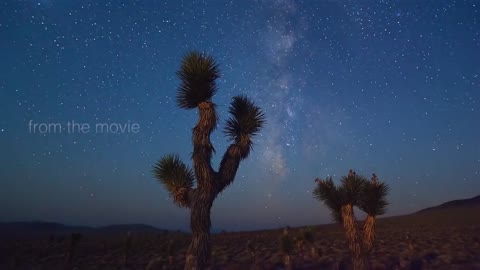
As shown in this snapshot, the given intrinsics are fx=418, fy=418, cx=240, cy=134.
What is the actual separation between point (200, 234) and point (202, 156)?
2.13 m

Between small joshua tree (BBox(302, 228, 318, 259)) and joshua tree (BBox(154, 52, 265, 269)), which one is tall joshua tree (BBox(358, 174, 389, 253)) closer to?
joshua tree (BBox(154, 52, 265, 269))

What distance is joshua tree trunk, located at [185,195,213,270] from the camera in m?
11.2

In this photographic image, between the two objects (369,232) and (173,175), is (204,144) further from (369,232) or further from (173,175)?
(369,232)

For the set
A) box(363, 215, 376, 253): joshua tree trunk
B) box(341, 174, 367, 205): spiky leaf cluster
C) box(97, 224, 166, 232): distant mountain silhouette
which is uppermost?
box(341, 174, 367, 205): spiky leaf cluster

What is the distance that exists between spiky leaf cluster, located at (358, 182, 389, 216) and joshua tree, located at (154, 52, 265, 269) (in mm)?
4629

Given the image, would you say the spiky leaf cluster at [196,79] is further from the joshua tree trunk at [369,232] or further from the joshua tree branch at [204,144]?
the joshua tree trunk at [369,232]

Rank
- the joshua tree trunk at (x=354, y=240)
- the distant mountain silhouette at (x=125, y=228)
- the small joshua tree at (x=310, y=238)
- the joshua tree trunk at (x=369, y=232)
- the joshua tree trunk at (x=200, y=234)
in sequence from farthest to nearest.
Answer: the distant mountain silhouette at (x=125, y=228)
the small joshua tree at (x=310, y=238)
the joshua tree trunk at (x=369, y=232)
the joshua tree trunk at (x=354, y=240)
the joshua tree trunk at (x=200, y=234)

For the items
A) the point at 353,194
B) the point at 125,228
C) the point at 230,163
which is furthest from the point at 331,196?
the point at 125,228

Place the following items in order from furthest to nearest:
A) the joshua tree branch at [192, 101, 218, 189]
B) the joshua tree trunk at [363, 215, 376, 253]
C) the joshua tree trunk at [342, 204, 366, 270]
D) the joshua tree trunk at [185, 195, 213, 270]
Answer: the joshua tree trunk at [363, 215, 376, 253] → the joshua tree trunk at [342, 204, 366, 270] → the joshua tree branch at [192, 101, 218, 189] → the joshua tree trunk at [185, 195, 213, 270]

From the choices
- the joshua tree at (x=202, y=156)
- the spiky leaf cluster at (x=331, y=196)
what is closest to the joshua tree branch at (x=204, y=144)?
the joshua tree at (x=202, y=156)

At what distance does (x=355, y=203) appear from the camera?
14383 mm

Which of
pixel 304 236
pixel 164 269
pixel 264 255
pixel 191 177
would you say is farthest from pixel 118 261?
pixel 191 177

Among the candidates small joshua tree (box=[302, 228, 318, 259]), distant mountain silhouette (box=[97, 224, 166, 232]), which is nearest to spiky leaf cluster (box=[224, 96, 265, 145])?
small joshua tree (box=[302, 228, 318, 259])

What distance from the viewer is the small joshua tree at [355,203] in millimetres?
14102
